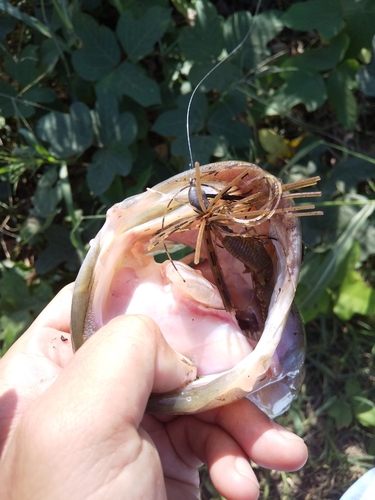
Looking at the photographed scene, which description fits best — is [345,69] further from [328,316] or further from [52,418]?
[52,418]

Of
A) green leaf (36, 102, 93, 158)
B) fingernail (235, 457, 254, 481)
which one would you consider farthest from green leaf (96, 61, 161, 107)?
fingernail (235, 457, 254, 481)

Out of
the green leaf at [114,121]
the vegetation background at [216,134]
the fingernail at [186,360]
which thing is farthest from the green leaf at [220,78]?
the fingernail at [186,360]

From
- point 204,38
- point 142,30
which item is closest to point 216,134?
point 204,38

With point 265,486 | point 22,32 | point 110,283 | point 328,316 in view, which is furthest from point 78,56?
point 265,486

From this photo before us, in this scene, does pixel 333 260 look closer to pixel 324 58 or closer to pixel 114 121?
pixel 324 58

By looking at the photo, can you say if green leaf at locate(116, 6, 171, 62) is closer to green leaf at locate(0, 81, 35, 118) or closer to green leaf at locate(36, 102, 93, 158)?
green leaf at locate(36, 102, 93, 158)
